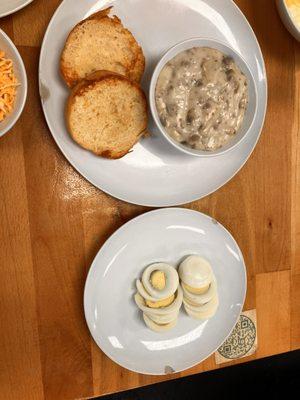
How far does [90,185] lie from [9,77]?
0.28 metres

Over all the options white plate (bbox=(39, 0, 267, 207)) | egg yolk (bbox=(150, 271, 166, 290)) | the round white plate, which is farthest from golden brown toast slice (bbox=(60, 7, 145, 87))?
egg yolk (bbox=(150, 271, 166, 290))

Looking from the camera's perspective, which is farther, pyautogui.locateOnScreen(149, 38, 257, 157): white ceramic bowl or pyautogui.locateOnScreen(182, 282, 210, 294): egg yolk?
pyautogui.locateOnScreen(182, 282, 210, 294): egg yolk

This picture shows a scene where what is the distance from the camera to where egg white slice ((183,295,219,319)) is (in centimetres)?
105

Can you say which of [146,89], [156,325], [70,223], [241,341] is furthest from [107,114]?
[241,341]

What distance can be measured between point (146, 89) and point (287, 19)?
364mm

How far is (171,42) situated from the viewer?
0.99 metres

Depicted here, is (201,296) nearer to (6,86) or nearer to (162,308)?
(162,308)

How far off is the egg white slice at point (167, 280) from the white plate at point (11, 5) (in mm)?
569

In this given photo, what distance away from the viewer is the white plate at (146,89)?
91 cm

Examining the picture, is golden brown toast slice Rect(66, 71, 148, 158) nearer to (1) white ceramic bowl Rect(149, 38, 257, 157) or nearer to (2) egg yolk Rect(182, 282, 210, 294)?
(1) white ceramic bowl Rect(149, 38, 257, 157)

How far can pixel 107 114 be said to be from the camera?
3.12 ft

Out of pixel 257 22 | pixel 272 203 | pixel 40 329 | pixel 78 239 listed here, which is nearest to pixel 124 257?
pixel 78 239

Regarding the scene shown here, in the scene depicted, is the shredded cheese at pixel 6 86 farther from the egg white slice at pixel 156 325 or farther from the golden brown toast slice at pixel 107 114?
the egg white slice at pixel 156 325

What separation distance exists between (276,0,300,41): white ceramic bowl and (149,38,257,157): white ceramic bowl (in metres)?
0.22
